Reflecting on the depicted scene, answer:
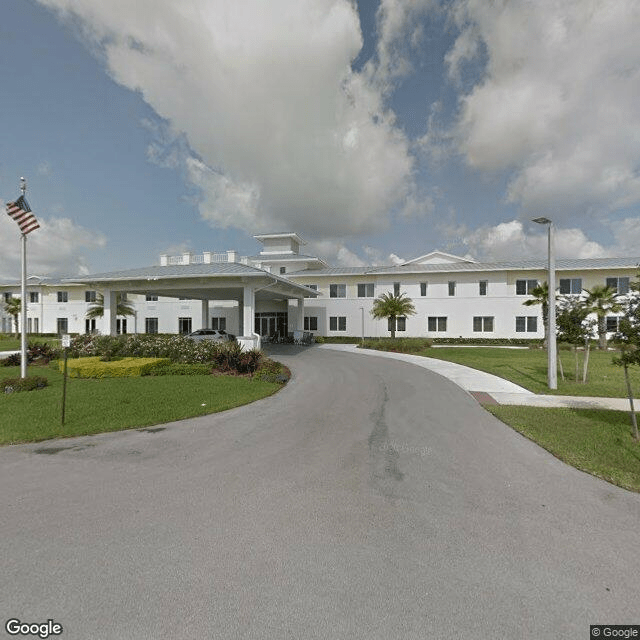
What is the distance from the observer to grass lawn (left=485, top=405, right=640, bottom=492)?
5928 millimetres

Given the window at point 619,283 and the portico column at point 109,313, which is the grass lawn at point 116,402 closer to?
the portico column at point 109,313

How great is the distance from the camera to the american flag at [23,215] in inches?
502

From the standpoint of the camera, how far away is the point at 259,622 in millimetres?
2881

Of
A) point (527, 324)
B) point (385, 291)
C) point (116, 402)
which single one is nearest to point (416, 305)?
point (385, 291)

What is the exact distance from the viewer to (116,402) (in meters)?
10.6

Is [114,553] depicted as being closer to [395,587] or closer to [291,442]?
[395,587]

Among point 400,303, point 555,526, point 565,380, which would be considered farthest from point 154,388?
point 400,303

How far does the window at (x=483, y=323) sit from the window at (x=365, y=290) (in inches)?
435

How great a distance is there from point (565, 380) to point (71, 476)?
17.8 meters

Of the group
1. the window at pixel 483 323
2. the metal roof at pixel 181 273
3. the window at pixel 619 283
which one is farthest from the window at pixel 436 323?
the metal roof at pixel 181 273

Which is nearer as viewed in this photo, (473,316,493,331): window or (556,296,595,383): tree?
(556,296,595,383): tree

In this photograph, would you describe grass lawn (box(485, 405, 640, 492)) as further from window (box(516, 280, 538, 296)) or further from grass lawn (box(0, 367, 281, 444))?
window (box(516, 280, 538, 296))

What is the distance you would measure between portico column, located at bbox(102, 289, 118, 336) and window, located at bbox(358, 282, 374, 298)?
78.1 ft

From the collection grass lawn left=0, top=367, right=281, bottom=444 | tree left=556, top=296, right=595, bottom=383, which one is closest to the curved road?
grass lawn left=0, top=367, right=281, bottom=444
